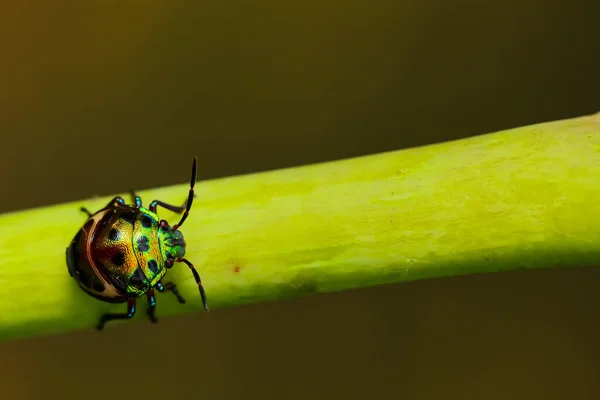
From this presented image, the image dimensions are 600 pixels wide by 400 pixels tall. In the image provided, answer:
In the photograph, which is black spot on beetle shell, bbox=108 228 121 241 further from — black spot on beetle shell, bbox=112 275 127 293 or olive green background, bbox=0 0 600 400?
olive green background, bbox=0 0 600 400

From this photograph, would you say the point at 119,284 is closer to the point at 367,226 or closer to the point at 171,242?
the point at 171,242

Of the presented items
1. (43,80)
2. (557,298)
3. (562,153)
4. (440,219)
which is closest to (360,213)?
(440,219)

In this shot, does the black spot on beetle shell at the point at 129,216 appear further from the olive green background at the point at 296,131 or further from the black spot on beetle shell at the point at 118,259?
the olive green background at the point at 296,131

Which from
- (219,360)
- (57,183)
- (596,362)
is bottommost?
(596,362)

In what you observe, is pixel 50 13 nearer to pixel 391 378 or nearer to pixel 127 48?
pixel 127 48

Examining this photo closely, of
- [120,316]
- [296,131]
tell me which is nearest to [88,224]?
[120,316]

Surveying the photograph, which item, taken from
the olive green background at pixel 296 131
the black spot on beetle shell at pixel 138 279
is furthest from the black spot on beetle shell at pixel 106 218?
the olive green background at pixel 296 131

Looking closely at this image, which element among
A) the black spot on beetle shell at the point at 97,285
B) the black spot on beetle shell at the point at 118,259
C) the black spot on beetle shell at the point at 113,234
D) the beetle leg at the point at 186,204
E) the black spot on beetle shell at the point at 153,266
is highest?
the beetle leg at the point at 186,204

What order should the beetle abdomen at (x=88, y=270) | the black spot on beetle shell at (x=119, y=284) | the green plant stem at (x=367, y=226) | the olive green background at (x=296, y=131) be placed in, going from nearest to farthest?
the green plant stem at (x=367, y=226) < the beetle abdomen at (x=88, y=270) < the black spot on beetle shell at (x=119, y=284) < the olive green background at (x=296, y=131)
